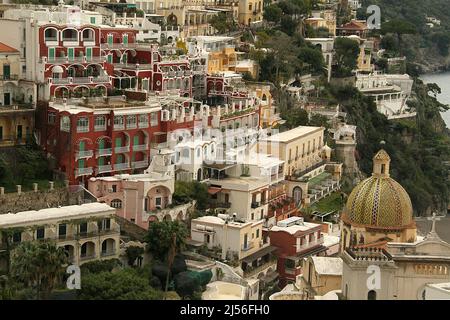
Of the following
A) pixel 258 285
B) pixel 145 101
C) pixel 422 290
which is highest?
pixel 145 101

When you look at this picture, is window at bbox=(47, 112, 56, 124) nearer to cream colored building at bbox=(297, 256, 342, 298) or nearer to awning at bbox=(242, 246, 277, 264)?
awning at bbox=(242, 246, 277, 264)

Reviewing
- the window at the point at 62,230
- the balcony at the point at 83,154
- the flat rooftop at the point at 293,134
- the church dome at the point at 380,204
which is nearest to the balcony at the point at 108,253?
the window at the point at 62,230

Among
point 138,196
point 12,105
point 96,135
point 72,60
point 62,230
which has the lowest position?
point 62,230

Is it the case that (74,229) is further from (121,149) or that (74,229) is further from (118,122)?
(118,122)

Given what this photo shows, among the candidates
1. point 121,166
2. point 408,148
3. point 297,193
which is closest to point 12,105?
point 121,166

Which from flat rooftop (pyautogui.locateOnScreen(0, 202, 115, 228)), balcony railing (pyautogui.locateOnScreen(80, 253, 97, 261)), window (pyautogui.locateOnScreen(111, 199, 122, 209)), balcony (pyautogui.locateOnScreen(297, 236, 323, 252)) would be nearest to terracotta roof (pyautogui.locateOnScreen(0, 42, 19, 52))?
window (pyautogui.locateOnScreen(111, 199, 122, 209))

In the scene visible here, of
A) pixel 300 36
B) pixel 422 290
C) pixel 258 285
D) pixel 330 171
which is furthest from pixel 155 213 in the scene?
pixel 300 36

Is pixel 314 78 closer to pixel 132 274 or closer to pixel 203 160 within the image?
pixel 203 160
